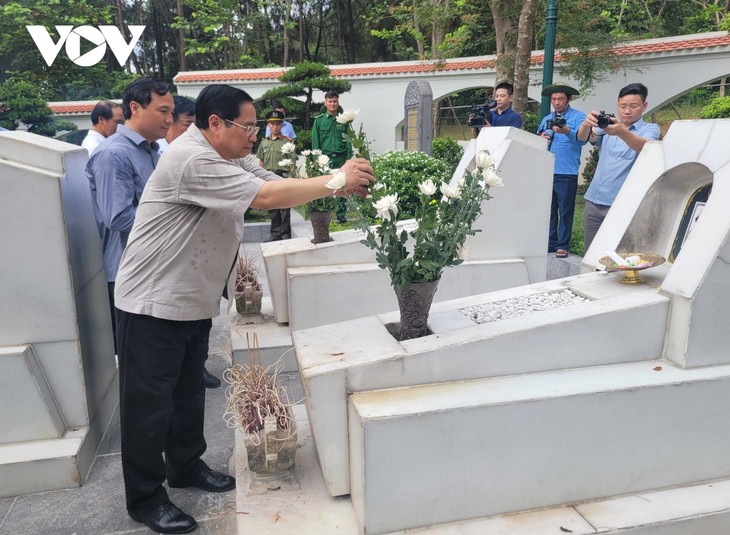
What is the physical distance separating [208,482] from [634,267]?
208cm

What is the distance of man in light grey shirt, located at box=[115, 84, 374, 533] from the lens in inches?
79.7

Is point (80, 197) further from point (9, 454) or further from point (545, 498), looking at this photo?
point (545, 498)

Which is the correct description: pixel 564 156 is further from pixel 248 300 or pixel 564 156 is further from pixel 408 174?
pixel 248 300

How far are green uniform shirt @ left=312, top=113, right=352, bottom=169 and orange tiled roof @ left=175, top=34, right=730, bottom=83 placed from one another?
20.7 feet

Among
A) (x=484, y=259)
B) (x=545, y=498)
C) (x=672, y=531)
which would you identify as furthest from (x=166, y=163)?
(x=484, y=259)

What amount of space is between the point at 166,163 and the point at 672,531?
2224 mm

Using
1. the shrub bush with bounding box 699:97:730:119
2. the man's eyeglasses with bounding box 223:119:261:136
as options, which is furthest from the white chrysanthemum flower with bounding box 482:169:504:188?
the shrub bush with bounding box 699:97:730:119

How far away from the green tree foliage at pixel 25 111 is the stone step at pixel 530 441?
53.0ft

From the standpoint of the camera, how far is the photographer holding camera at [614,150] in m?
4.25

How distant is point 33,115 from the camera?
15.3 meters

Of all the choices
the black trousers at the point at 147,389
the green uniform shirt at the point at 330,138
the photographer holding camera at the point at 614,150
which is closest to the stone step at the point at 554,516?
the black trousers at the point at 147,389

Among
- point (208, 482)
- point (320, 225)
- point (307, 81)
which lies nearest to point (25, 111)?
point (307, 81)

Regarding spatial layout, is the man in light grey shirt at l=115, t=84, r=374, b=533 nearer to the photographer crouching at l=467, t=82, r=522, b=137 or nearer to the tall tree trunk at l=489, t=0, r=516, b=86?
the photographer crouching at l=467, t=82, r=522, b=137

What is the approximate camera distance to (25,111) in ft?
50.2
